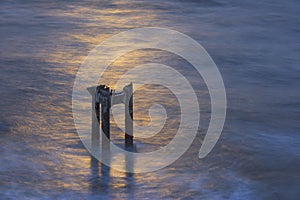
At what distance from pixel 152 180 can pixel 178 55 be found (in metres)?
6.33

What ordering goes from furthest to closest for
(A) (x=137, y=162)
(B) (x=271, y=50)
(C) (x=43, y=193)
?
(B) (x=271, y=50) < (A) (x=137, y=162) < (C) (x=43, y=193)

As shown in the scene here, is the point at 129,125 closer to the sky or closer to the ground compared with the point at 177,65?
closer to the ground

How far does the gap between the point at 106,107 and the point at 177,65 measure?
489 centimetres

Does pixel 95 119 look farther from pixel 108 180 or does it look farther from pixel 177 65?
pixel 177 65

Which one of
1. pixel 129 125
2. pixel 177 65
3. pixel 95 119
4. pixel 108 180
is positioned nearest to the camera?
pixel 108 180

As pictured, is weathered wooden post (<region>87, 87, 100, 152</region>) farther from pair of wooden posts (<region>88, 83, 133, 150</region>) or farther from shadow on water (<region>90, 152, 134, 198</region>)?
shadow on water (<region>90, 152, 134, 198</region>)

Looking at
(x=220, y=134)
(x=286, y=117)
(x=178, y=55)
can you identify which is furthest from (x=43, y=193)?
(x=178, y=55)

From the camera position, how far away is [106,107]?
391 inches

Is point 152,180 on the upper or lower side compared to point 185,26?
lower

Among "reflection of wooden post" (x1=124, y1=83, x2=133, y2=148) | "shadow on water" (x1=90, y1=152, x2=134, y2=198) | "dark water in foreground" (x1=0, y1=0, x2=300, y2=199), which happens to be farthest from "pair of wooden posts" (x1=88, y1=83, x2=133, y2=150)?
"shadow on water" (x1=90, y1=152, x2=134, y2=198)

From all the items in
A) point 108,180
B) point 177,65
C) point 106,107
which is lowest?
point 108,180

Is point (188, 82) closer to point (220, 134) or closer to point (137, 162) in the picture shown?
point (220, 134)

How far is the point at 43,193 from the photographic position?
893 centimetres

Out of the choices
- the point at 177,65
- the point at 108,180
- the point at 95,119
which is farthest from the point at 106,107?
the point at 177,65
